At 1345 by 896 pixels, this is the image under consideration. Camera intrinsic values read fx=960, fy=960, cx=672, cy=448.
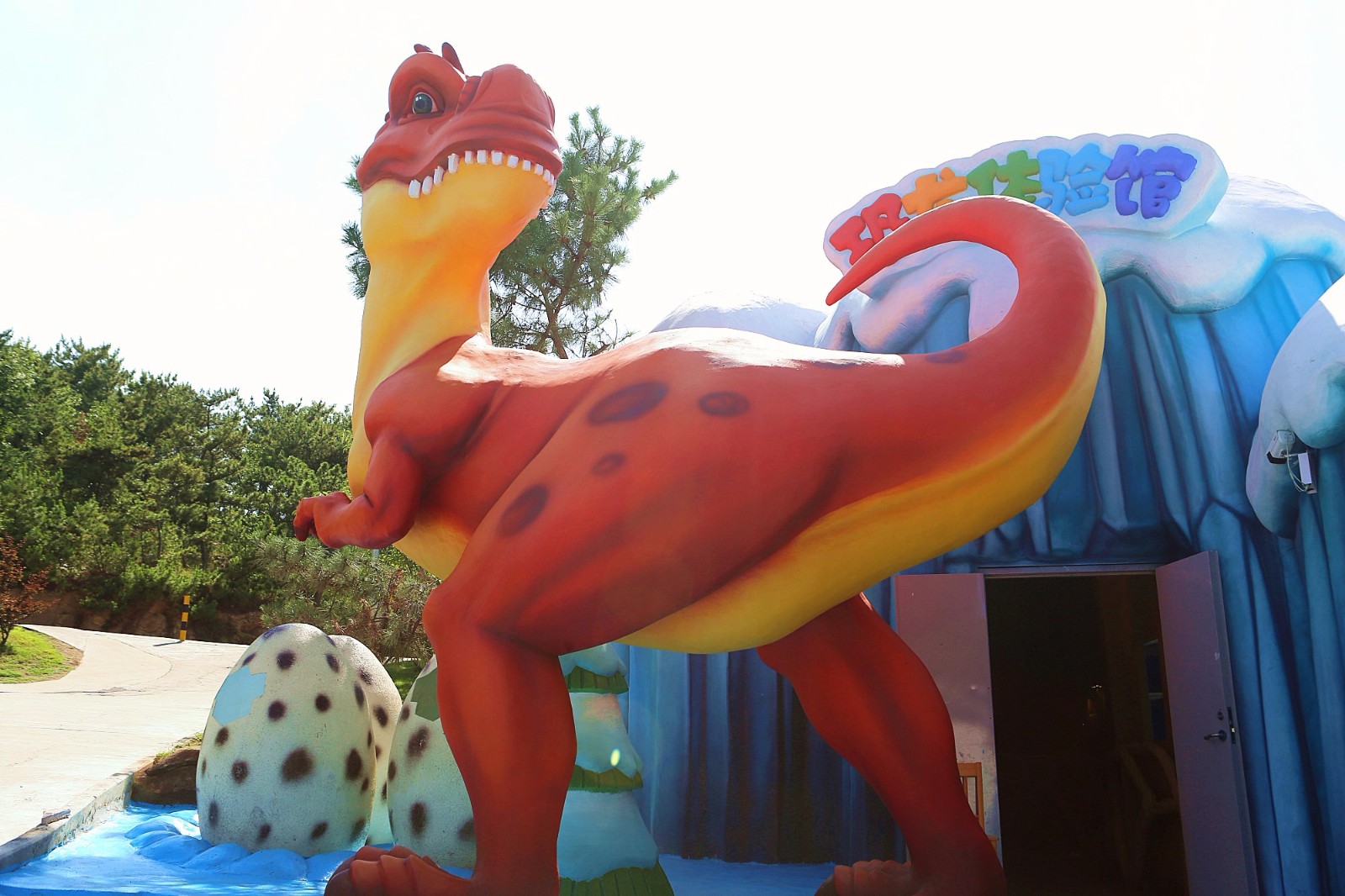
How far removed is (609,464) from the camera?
1.64m

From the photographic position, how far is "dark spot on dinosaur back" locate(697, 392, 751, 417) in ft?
5.41

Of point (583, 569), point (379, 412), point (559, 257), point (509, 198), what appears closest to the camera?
point (583, 569)

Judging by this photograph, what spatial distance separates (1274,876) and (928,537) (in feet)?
8.40

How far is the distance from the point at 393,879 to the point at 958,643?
9.67 ft

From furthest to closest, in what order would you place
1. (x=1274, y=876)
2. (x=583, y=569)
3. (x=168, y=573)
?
(x=168, y=573), (x=1274, y=876), (x=583, y=569)

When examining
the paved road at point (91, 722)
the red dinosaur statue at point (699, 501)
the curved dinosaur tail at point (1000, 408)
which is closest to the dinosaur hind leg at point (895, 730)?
the red dinosaur statue at point (699, 501)

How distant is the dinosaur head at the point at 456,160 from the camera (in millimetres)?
2150

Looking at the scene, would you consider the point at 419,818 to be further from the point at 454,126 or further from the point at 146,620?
A: the point at 146,620

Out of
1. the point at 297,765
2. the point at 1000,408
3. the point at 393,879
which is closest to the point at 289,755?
the point at 297,765

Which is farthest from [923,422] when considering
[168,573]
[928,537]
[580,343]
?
[168,573]

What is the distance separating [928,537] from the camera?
174 cm

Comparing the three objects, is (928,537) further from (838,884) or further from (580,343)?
(580,343)

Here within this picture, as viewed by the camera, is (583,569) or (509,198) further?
(509,198)

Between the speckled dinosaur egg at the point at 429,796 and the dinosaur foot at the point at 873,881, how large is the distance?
1.38 m
